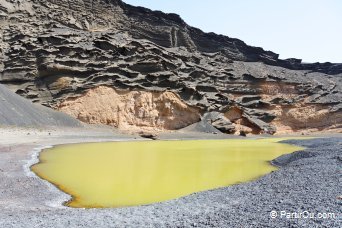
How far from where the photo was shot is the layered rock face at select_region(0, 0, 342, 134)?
5484cm

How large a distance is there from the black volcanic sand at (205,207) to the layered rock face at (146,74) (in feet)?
138

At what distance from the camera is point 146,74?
58.3 meters

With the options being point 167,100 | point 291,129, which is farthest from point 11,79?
Result: point 291,129

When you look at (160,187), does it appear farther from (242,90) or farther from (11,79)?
(242,90)

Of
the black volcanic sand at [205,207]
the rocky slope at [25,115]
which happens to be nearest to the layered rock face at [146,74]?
the rocky slope at [25,115]

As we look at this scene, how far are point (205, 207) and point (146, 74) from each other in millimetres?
49586

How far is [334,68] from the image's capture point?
283ft

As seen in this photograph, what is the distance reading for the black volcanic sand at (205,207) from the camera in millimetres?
8156

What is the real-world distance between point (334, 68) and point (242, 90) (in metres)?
29.5

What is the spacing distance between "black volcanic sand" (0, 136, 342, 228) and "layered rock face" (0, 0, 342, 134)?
42.1 meters
